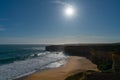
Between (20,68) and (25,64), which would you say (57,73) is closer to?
(20,68)

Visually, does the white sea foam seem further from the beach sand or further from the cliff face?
the cliff face

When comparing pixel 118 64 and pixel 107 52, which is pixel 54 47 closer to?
pixel 107 52

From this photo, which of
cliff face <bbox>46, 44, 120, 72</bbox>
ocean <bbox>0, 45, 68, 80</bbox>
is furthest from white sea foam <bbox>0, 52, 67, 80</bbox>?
cliff face <bbox>46, 44, 120, 72</bbox>

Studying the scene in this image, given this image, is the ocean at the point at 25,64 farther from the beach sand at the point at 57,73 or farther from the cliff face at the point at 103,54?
the cliff face at the point at 103,54

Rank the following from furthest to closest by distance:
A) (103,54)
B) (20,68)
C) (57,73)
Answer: (103,54)
(20,68)
(57,73)

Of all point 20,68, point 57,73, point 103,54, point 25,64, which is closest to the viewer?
point 57,73

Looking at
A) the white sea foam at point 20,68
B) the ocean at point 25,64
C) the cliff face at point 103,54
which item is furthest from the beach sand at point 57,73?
the cliff face at point 103,54

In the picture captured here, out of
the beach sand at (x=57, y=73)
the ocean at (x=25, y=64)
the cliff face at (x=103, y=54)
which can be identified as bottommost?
the beach sand at (x=57, y=73)

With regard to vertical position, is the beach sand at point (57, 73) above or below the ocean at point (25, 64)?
below

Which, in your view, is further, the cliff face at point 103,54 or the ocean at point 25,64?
the ocean at point 25,64

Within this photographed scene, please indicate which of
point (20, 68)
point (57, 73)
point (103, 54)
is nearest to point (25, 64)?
point (20, 68)

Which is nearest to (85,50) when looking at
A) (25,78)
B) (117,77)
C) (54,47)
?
(54,47)

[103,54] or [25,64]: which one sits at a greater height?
[103,54]
